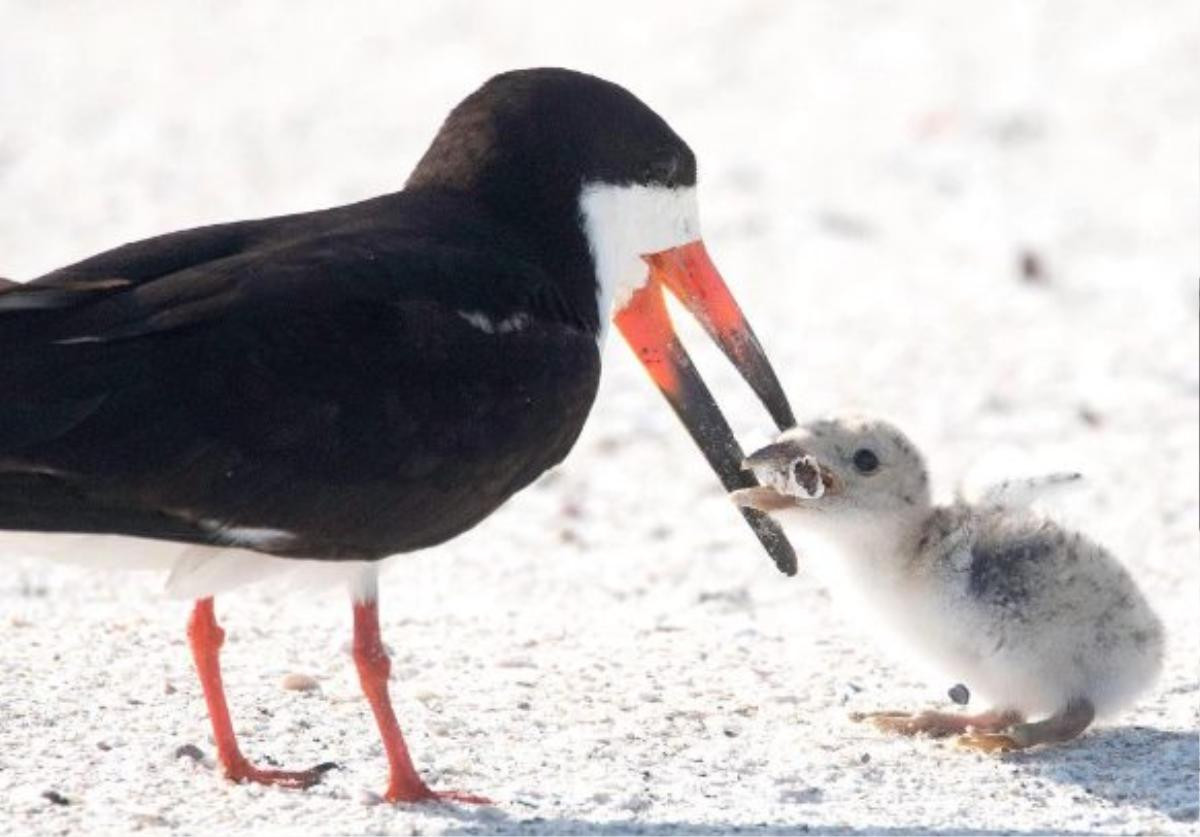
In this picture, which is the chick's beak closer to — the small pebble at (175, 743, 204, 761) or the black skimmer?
the black skimmer

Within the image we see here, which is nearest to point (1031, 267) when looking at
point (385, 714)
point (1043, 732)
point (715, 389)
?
point (715, 389)

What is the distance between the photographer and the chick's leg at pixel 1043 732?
644 centimetres

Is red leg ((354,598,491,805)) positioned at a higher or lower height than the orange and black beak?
lower

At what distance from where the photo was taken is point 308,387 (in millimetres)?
5793

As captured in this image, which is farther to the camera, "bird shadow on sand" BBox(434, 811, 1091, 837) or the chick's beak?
the chick's beak

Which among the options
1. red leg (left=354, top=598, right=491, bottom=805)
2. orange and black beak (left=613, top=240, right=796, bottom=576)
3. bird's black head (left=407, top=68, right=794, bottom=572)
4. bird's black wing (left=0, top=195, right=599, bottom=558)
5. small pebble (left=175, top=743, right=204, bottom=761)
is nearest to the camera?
bird's black wing (left=0, top=195, right=599, bottom=558)

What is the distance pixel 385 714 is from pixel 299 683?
36.8 inches

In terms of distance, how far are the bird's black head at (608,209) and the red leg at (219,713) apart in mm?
1152

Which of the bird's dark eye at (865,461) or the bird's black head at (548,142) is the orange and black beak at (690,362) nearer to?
the bird's black head at (548,142)

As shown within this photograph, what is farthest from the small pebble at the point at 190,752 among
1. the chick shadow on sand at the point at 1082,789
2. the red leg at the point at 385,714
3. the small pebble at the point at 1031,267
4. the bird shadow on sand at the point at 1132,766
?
the small pebble at the point at 1031,267

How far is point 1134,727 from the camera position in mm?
6770

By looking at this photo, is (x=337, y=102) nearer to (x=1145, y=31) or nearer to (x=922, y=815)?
(x=1145, y=31)

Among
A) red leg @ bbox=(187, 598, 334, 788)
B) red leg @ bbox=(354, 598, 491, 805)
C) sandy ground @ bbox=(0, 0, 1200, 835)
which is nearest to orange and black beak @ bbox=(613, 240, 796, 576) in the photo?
sandy ground @ bbox=(0, 0, 1200, 835)

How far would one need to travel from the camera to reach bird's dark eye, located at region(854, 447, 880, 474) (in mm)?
6859
